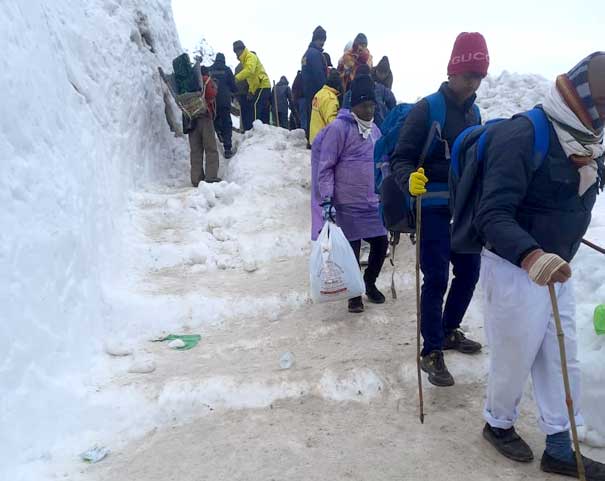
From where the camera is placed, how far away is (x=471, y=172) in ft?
9.25

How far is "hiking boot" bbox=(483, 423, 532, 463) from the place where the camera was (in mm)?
2994

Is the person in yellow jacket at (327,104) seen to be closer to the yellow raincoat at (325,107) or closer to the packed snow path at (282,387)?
the yellow raincoat at (325,107)

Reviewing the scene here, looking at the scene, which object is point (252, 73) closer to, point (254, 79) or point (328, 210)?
point (254, 79)

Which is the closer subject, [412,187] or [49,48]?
[412,187]

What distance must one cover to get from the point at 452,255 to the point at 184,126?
21.1 ft

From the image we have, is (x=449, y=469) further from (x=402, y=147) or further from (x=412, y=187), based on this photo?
(x=402, y=147)

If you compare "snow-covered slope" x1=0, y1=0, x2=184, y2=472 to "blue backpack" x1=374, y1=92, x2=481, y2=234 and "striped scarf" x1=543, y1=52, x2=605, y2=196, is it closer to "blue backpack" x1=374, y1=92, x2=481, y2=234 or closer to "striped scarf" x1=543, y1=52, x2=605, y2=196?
"blue backpack" x1=374, y1=92, x2=481, y2=234

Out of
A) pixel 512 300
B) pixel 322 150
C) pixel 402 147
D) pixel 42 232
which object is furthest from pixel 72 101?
pixel 512 300

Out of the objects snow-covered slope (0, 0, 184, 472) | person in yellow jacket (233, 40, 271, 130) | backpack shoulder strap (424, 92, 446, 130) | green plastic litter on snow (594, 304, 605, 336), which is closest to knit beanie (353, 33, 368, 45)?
person in yellow jacket (233, 40, 271, 130)

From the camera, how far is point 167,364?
4371 millimetres

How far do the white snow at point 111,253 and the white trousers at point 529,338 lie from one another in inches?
24.4

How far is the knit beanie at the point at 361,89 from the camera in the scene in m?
4.82

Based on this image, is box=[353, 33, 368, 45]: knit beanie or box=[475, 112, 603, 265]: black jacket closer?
box=[475, 112, 603, 265]: black jacket

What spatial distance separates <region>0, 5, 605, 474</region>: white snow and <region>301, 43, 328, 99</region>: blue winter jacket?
1.63 meters
